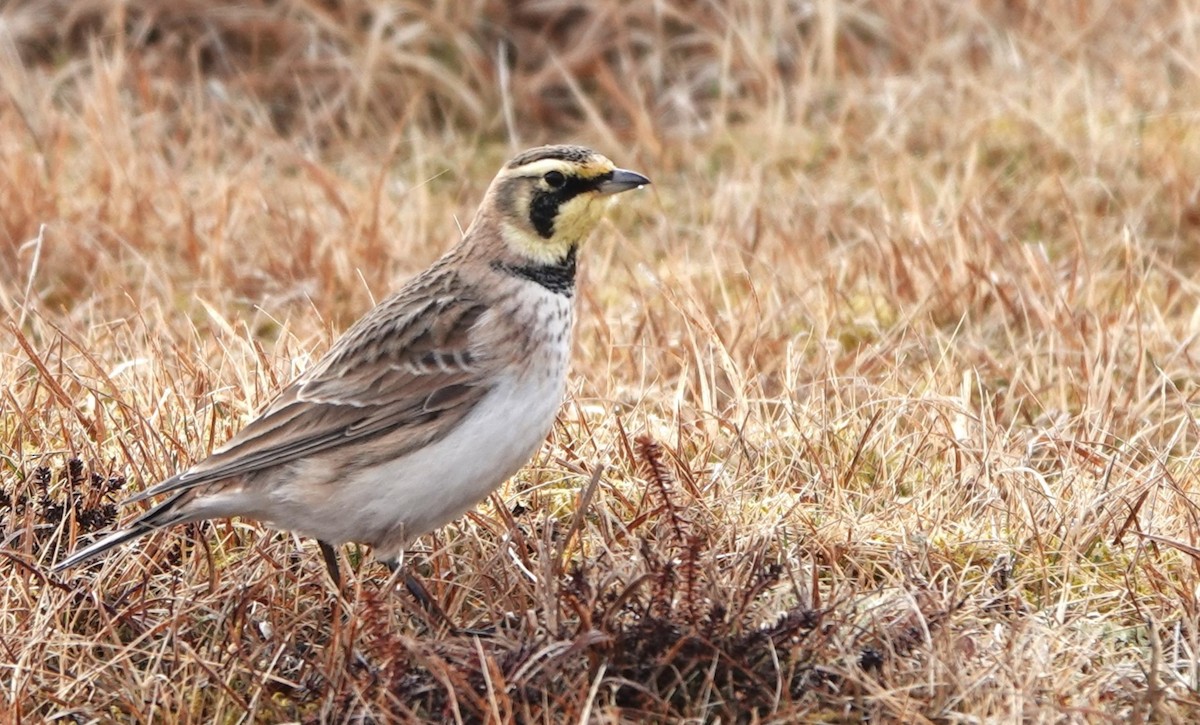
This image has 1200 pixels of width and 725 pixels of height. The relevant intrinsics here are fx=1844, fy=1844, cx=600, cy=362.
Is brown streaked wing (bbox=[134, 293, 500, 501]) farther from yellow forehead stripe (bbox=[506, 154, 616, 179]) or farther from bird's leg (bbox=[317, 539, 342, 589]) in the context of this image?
yellow forehead stripe (bbox=[506, 154, 616, 179])

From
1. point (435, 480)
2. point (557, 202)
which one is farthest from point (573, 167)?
point (435, 480)

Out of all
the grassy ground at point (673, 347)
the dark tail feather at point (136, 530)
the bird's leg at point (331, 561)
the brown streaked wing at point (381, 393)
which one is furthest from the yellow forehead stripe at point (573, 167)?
the dark tail feather at point (136, 530)

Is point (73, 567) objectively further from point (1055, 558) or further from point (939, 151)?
point (939, 151)

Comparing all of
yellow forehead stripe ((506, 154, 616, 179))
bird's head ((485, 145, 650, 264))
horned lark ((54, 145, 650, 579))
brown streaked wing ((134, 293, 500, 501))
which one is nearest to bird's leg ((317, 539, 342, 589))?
horned lark ((54, 145, 650, 579))

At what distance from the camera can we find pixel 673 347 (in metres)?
6.13

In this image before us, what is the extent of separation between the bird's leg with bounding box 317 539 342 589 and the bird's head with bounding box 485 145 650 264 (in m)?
0.88

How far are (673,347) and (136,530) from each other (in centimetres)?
238

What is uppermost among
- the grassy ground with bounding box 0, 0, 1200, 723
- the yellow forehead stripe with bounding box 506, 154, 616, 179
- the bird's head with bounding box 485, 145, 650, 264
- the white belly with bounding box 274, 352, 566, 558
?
the yellow forehead stripe with bounding box 506, 154, 616, 179

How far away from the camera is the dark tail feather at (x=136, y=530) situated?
4164mm

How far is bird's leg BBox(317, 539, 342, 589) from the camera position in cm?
443

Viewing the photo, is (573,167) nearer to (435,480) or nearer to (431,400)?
(431,400)

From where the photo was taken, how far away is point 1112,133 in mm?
7953

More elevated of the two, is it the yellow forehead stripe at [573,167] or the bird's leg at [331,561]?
the yellow forehead stripe at [573,167]

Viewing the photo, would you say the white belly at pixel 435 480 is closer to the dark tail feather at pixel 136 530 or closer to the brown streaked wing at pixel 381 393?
the brown streaked wing at pixel 381 393
